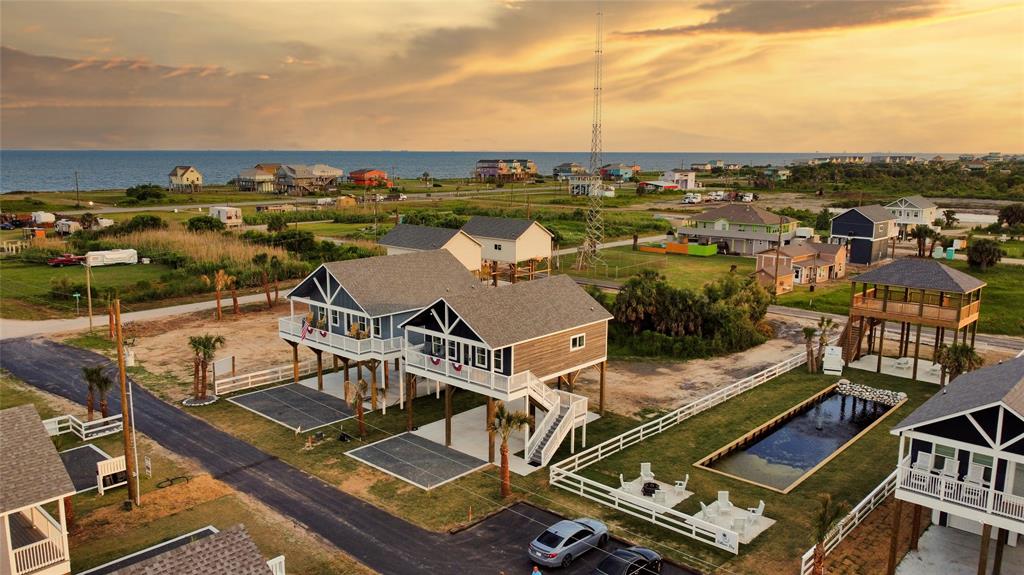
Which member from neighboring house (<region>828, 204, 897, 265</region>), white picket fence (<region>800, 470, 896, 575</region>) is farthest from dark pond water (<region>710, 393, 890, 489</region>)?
neighboring house (<region>828, 204, 897, 265</region>)

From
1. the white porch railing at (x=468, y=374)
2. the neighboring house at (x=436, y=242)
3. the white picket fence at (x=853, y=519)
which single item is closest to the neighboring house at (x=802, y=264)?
the neighboring house at (x=436, y=242)

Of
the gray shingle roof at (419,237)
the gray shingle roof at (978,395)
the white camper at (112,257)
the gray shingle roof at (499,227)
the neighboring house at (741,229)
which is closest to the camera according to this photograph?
the gray shingle roof at (978,395)

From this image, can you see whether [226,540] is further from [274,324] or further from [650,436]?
[274,324]

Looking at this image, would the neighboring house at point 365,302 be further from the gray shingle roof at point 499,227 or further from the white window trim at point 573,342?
the gray shingle roof at point 499,227

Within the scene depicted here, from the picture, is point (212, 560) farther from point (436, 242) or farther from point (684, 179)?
point (684, 179)

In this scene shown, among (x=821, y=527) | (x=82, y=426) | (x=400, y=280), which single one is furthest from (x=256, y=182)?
→ (x=821, y=527)

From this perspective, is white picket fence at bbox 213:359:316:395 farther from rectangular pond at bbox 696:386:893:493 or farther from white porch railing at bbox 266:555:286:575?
rectangular pond at bbox 696:386:893:493
